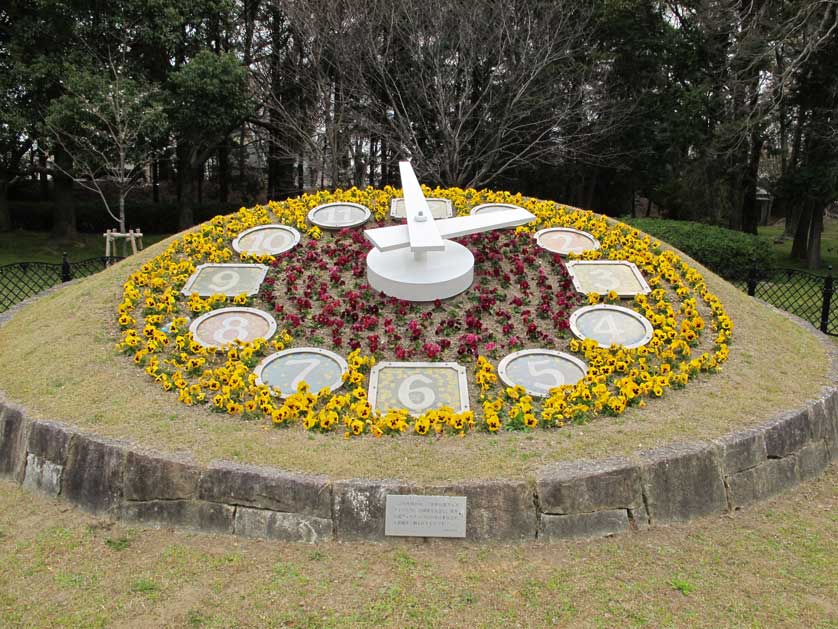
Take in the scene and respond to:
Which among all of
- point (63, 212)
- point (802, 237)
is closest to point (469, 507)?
point (802, 237)

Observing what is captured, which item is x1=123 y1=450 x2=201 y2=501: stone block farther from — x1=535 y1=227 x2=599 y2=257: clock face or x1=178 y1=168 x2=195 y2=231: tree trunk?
x1=178 y1=168 x2=195 y2=231: tree trunk

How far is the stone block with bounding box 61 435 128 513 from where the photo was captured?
5.07 meters

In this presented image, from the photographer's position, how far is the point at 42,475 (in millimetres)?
5438

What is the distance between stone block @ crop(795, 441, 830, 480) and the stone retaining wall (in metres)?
0.34

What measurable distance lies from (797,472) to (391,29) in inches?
550

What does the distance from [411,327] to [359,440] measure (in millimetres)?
1982

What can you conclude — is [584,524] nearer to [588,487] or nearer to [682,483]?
[588,487]

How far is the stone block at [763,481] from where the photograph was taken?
17.1 ft

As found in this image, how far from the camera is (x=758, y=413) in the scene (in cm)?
580

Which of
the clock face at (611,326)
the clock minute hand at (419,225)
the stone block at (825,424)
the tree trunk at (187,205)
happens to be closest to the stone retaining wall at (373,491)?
the stone block at (825,424)

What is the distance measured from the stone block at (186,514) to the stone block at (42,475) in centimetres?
76

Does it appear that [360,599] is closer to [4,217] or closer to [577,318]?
[577,318]

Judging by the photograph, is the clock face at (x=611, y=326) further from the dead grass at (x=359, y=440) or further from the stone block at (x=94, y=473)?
the stone block at (x=94, y=473)

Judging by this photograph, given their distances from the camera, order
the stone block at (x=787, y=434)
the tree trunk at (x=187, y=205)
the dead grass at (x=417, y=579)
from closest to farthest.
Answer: the dead grass at (x=417, y=579)
the stone block at (x=787, y=434)
the tree trunk at (x=187, y=205)
